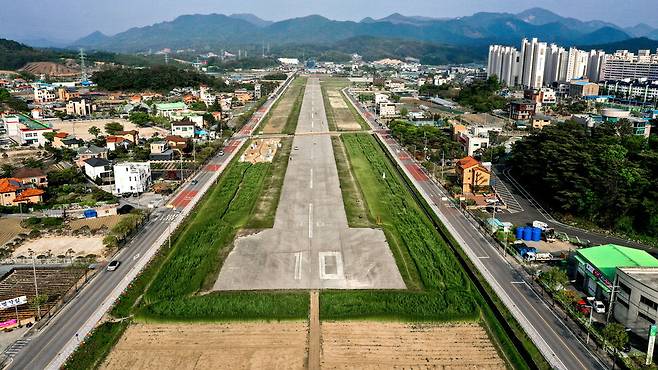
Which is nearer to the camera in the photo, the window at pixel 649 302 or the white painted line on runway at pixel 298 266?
the window at pixel 649 302

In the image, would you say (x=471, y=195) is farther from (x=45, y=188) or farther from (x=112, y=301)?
(x=45, y=188)

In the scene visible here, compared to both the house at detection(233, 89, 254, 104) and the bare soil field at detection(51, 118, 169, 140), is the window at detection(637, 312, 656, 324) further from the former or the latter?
the house at detection(233, 89, 254, 104)

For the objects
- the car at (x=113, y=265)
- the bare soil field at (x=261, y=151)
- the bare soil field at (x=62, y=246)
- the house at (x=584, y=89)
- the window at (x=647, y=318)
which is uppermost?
the house at (x=584, y=89)

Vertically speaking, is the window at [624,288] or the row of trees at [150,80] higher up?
the row of trees at [150,80]

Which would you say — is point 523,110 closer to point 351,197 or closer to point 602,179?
point 602,179

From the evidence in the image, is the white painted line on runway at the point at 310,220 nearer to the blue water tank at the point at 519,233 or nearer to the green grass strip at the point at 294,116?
the blue water tank at the point at 519,233

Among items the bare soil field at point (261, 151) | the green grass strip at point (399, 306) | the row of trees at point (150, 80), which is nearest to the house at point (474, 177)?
the green grass strip at point (399, 306)

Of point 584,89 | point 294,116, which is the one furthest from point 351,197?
point 584,89
